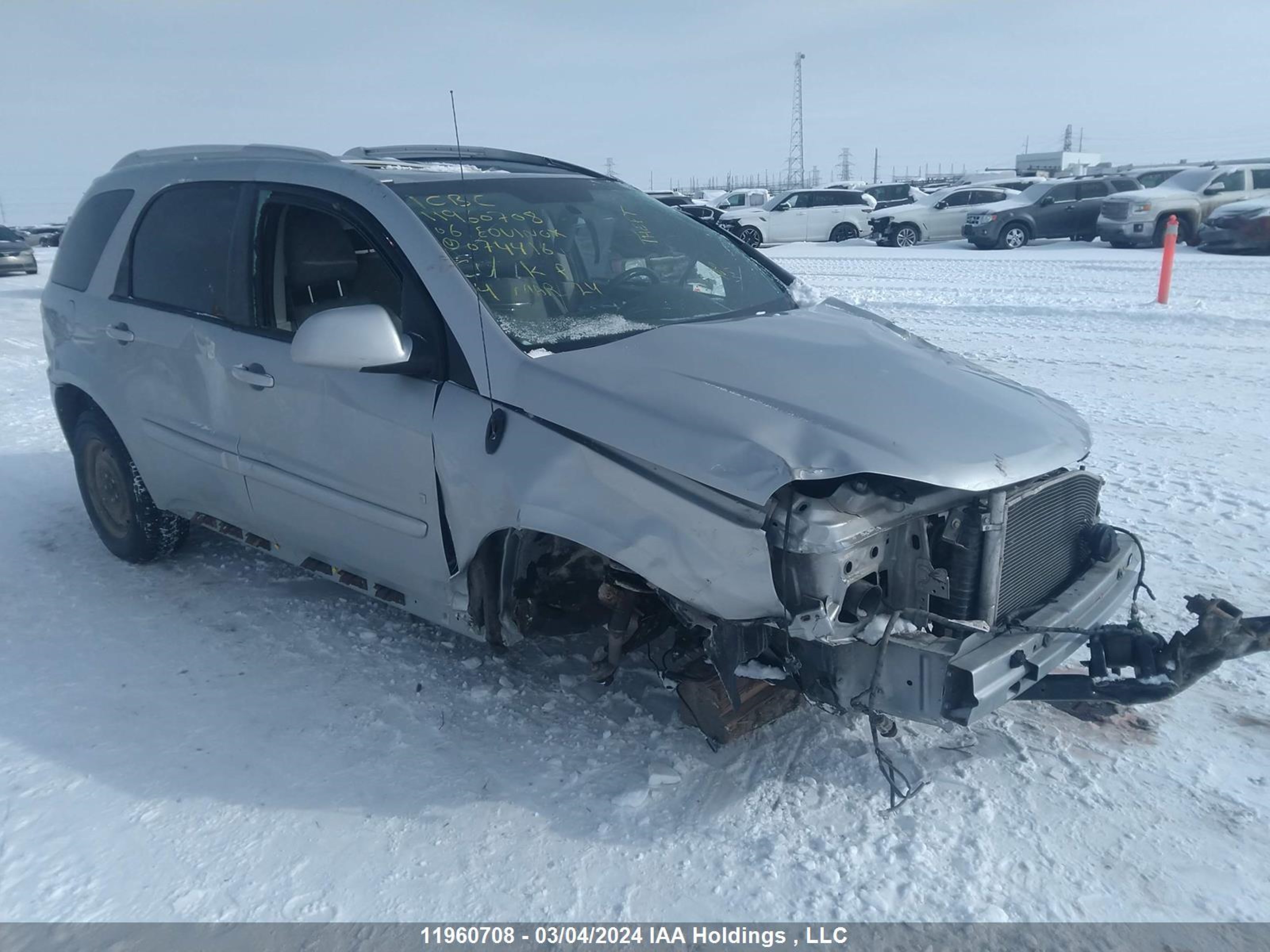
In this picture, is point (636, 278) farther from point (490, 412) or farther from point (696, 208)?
point (696, 208)

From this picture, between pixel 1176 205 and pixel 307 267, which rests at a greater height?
pixel 307 267

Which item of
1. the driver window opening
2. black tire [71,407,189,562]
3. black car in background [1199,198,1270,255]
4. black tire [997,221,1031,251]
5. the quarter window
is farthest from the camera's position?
black tire [997,221,1031,251]

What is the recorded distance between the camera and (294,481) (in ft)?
12.9

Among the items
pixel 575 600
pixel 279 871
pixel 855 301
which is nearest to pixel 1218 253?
pixel 855 301

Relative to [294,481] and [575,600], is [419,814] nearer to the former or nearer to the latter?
[575,600]

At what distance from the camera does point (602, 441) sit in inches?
116

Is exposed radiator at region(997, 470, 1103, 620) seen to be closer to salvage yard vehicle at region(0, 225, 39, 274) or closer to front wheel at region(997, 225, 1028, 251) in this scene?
front wheel at region(997, 225, 1028, 251)

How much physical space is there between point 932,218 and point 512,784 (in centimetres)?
2455

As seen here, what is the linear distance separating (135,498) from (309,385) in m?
1.78

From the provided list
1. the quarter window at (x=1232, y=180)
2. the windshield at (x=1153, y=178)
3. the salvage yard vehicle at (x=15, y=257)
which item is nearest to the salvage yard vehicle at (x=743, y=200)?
the windshield at (x=1153, y=178)

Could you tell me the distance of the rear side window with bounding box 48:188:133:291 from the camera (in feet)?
16.3

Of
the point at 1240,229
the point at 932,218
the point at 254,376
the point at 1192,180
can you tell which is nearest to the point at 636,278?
the point at 254,376

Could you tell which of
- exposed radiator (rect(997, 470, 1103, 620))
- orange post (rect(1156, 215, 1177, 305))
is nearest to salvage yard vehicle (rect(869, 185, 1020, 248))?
orange post (rect(1156, 215, 1177, 305))

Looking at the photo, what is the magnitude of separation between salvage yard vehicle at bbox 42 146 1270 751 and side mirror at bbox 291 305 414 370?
0.04ft
